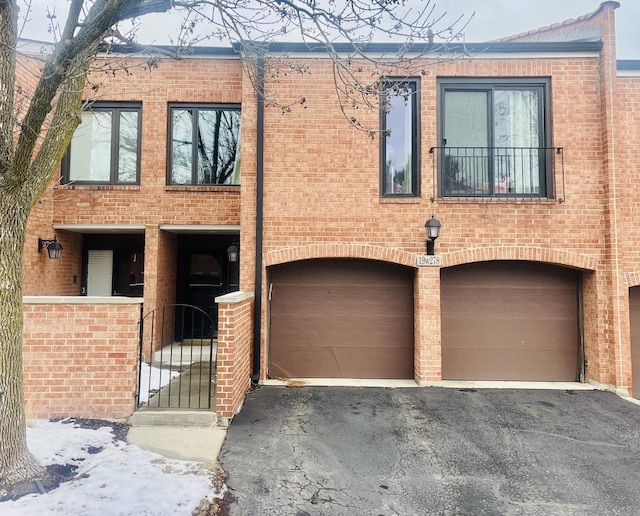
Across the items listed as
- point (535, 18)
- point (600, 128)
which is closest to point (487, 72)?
point (600, 128)

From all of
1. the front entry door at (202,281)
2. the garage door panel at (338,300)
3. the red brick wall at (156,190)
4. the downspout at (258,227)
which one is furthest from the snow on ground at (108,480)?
the front entry door at (202,281)

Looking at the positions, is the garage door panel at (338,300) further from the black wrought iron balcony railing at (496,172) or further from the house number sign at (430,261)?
the black wrought iron balcony railing at (496,172)

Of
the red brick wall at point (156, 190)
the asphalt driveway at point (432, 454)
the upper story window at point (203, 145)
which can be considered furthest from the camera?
the upper story window at point (203, 145)

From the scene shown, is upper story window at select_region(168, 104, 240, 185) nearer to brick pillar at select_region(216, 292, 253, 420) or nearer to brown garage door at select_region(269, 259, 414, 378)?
brown garage door at select_region(269, 259, 414, 378)

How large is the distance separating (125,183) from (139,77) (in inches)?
82.2

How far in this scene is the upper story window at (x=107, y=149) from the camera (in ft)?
25.2

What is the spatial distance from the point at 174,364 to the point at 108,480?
3.98 metres

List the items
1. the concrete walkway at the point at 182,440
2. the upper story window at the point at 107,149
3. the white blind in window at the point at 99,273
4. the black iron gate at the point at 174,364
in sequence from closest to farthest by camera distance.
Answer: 1. the concrete walkway at the point at 182,440
2. the black iron gate at the point at 174,364
3. the upper story window at the point at 107,149
4. the white blind in window at the point at 99,273

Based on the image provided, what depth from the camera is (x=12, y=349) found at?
3.34 metres

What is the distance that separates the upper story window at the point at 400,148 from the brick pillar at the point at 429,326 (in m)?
1.45

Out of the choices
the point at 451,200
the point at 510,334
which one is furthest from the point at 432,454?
the point at 451,200

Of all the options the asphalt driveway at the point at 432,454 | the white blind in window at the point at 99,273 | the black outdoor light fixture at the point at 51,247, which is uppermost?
the black outdoor light fixture at the point at 51,247

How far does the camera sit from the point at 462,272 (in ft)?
22.0

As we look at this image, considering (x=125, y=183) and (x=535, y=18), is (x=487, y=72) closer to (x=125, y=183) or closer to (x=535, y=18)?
(x=535, y=18)
